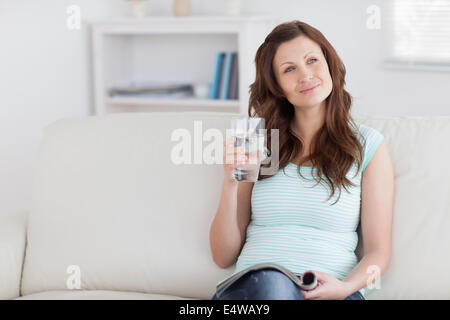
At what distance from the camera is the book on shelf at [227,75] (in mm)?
3490

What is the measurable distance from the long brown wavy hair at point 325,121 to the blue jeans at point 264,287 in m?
0.30

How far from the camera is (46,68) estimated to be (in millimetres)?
3381

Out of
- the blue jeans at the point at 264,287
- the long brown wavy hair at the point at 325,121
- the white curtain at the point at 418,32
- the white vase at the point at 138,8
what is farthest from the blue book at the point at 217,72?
the blue jeans at the point at 264,287

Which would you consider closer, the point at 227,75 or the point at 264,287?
the point at 264,287

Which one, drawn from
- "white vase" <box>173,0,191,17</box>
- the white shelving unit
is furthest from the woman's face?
"white vase" <box>173,0,191,17</box>

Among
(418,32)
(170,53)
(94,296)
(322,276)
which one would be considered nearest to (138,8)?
(170,53)

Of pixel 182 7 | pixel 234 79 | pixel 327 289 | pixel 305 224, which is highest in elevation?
pixel 182 7

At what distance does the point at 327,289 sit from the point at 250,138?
42cm

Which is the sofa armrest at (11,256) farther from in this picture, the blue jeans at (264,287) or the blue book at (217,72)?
the blue book at (217,72)

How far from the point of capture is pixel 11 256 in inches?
75.9

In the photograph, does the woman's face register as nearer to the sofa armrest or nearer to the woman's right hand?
the woman's right hand

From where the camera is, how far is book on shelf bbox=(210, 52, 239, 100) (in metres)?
3.49
